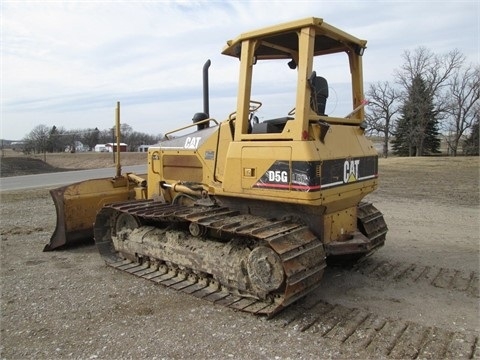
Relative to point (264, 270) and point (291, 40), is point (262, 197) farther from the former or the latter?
point (291, 40)

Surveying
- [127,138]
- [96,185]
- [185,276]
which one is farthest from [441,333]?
[127,138]

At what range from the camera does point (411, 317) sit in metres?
4.43

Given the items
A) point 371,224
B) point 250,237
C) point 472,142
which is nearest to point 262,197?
point 250,237

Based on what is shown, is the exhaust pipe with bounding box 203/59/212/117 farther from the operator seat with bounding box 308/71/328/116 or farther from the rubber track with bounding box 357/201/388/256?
the rubber track with bounding box 357/201/388/256

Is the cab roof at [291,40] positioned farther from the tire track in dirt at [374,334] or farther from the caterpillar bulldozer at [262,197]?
the tire track in dirt at [374,334]

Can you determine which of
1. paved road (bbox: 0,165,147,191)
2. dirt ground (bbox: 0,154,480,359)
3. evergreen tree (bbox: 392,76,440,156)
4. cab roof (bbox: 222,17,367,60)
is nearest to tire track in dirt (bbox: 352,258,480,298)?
dirt ground (bbox: 0,154,480,359)

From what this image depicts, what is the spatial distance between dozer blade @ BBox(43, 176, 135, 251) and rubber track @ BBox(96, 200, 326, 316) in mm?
1618

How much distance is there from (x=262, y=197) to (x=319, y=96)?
1.41 m

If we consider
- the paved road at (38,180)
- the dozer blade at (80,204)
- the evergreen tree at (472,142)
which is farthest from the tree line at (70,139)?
the dozer blade at (80,204)

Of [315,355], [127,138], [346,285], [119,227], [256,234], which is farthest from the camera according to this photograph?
[127,138]

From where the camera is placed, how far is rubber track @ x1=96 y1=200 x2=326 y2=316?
422 cm

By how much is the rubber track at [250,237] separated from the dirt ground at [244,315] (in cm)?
14

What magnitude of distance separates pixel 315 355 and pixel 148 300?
2161 mm

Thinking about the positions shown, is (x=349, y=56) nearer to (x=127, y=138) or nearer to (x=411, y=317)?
(x=411, y=317)
